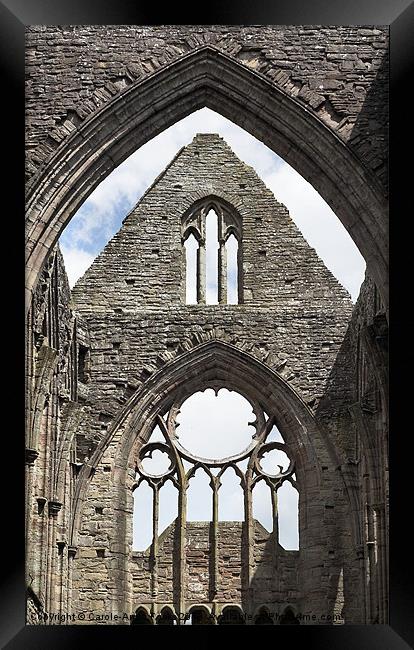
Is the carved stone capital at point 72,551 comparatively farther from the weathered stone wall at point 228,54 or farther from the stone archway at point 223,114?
the weathered stone wall at point 228,54

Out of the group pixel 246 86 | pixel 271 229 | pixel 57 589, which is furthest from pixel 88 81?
pixel 271 229

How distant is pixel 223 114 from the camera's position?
15680mm

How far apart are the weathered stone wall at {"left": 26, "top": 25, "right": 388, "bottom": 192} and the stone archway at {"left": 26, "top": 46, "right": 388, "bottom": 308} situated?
0.32ft

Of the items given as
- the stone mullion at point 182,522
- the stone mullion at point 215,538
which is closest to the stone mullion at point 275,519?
the stone mullion at point 215,538

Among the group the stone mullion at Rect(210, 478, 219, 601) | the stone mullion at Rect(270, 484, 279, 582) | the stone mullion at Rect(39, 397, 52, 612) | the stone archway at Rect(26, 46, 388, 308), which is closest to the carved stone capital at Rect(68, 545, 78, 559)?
the stone mullion at Rect(39, 397, 52, 612)

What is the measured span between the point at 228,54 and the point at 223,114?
20.8 inches

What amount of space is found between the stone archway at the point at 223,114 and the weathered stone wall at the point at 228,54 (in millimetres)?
97

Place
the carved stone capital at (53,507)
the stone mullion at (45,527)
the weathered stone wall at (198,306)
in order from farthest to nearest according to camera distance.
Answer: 1. the weathered stone wall at (198,306)
2. the carved stone capital at (53,507)
3. the stone mullion at (45,527)

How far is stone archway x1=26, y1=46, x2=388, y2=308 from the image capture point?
49.5 ft

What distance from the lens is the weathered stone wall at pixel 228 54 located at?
50.0ft

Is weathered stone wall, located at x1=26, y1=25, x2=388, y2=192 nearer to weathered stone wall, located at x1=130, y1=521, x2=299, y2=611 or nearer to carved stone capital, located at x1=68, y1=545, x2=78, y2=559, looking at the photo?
carved stone capital, located at x1=68, y1=545, x2=78, y2=559
